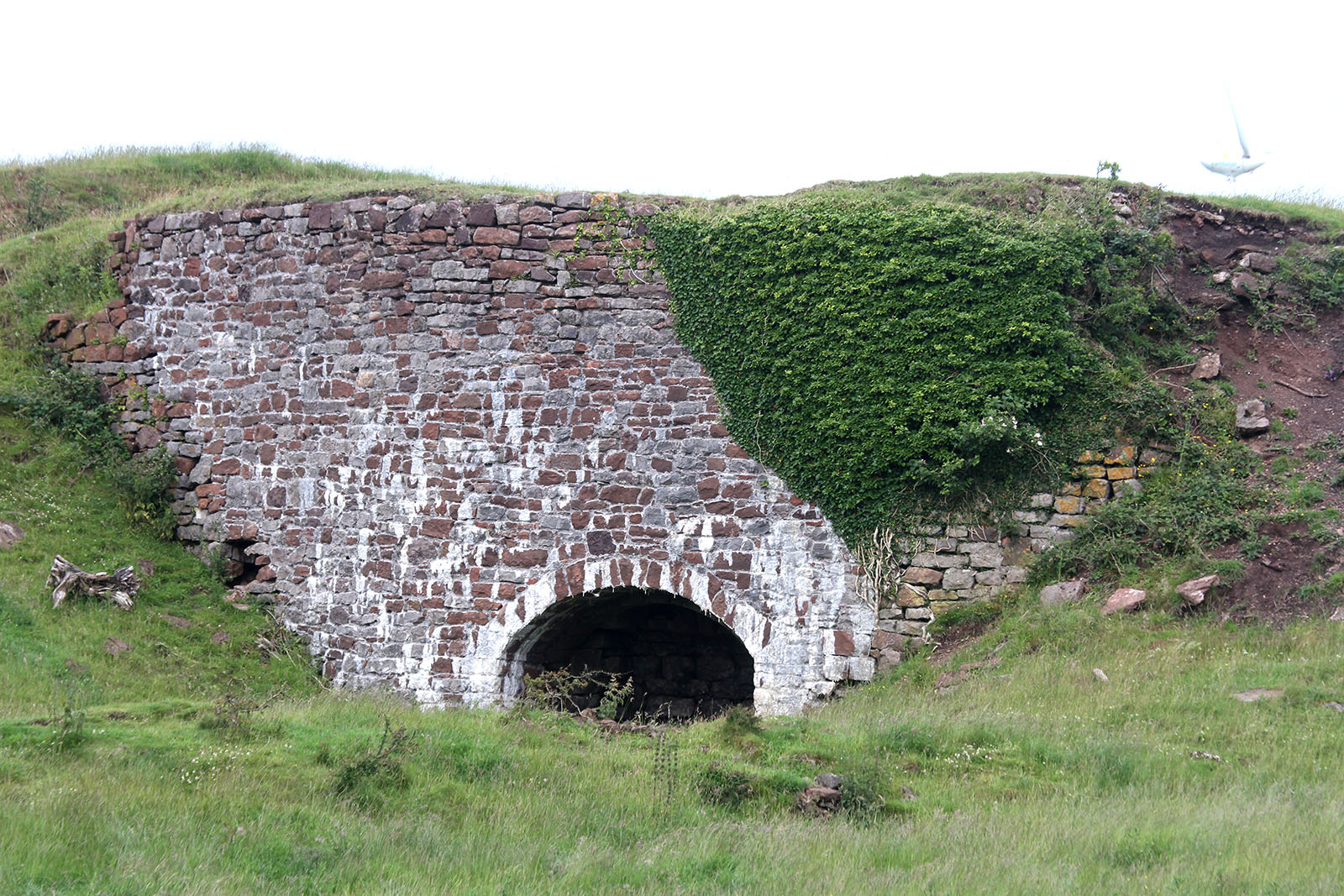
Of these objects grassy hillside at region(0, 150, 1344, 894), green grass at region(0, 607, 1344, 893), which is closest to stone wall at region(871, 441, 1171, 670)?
grassy hillside at region(0, 150, 1344, 894)

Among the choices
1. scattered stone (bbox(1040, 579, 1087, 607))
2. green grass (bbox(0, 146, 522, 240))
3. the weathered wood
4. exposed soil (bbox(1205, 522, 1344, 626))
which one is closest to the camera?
exposed soil (bbox(1205, 522, 1344, 626))

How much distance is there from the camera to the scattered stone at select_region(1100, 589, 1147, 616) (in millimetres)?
9773

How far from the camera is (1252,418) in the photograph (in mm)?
10977

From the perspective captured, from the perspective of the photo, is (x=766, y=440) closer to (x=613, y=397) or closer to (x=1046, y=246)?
(x=613, y=397)

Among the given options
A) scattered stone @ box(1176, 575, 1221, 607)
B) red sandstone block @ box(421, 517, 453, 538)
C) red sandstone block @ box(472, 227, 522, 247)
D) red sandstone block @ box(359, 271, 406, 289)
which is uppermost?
red sandstone block @ box(472, 227, 522, 247)

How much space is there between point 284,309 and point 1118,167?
950 cm

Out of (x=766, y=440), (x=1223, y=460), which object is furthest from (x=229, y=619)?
(x=1223, y=460)

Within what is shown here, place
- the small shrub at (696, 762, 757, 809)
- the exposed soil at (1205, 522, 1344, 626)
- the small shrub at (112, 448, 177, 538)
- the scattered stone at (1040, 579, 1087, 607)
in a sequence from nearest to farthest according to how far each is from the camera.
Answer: the small shrub at (696, 762, 757, 809), the exposed soil at (1205, 522, 1344, 626), the scattered stone at (1040, 579, 1087, 607), the small shrub at (112, 448, 177, 538)

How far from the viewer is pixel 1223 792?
6.95 meters

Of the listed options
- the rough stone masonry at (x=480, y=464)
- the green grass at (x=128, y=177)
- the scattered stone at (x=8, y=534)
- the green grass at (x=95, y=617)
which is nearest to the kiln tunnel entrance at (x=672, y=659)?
the rough stone masonry at (x=480, y=464)

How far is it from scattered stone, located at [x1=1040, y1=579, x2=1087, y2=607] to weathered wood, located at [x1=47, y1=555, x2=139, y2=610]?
930 cm

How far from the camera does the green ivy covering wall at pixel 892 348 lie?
1067 cm

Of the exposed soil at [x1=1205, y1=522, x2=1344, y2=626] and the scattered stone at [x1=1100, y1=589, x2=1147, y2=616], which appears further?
the scattered stone at [x1=1100, y1=589, x2=1147, y2=616]

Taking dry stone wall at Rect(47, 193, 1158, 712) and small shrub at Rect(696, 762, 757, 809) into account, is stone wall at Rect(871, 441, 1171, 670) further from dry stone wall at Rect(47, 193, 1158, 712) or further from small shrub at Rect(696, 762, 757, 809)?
small shrub at Rect(696, 762, 757, 809)
